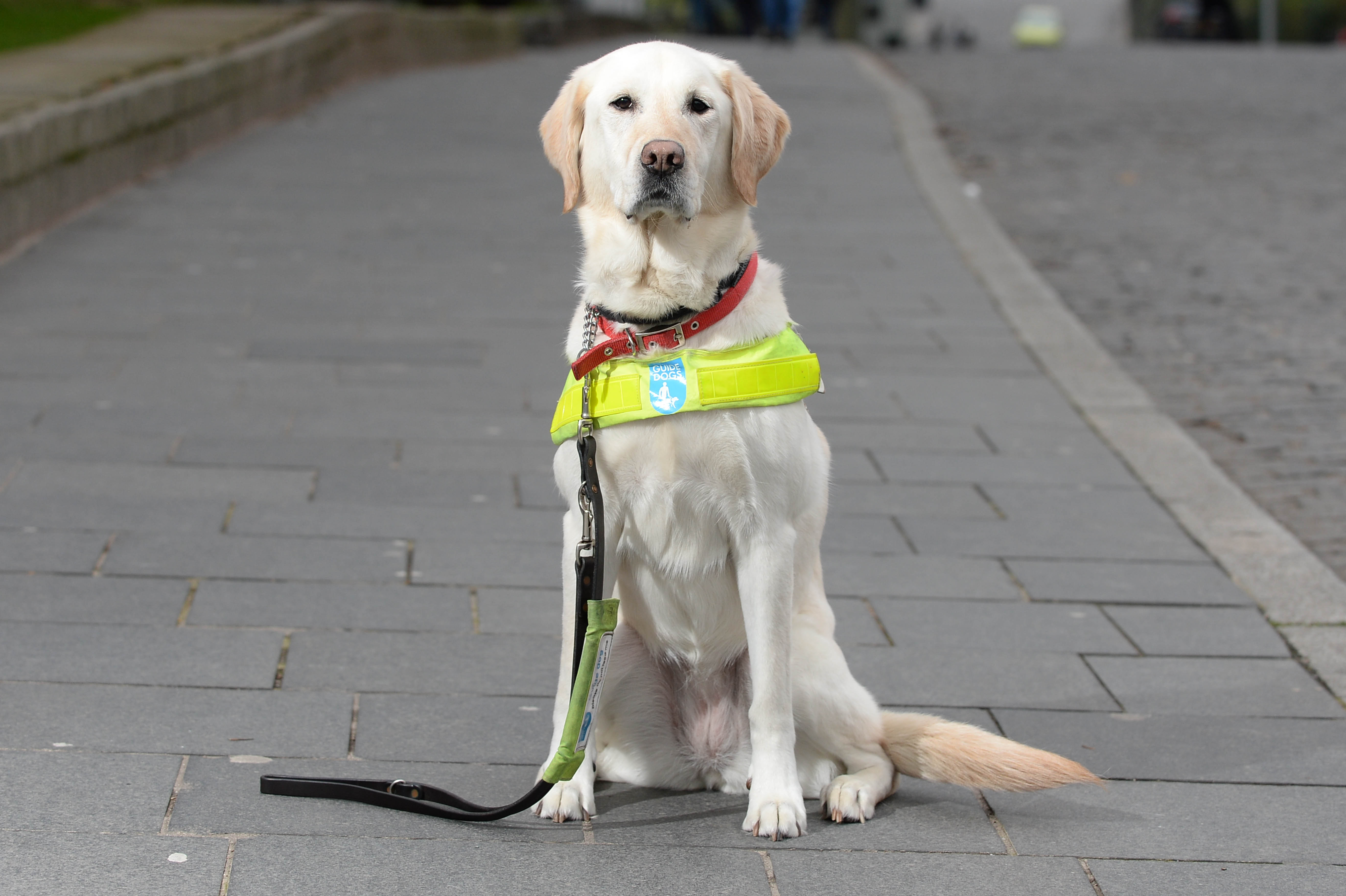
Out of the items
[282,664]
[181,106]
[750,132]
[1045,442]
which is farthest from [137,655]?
[181,106]

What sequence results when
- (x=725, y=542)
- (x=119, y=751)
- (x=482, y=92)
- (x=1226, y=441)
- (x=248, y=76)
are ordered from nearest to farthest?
(x=725, y=542), (x=119, y=751), (x=1226, y=441), (x=248, y=76), (x=482, y=92)

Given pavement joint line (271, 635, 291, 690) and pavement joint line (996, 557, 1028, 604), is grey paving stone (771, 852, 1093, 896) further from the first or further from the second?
pavement joint line (996, 557, 1028, 604)

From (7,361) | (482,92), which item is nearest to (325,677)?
(7,361)

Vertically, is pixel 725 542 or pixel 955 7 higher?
pixel 725 542

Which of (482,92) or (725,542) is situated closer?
(725,542)

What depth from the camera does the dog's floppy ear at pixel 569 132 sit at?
3090 millimetres

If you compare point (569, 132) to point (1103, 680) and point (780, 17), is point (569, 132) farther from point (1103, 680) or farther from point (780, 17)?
point (780, 17)

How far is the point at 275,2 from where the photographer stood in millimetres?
20266

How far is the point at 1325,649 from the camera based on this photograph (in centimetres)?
432

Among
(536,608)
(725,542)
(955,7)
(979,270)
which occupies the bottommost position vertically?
(955,7)

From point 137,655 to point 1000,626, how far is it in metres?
2.42

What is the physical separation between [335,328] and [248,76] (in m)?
6.64

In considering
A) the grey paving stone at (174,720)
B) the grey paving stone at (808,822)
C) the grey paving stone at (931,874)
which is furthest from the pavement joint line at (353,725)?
the grey paving stone at (931,874)

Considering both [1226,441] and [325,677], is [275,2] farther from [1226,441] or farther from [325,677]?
[325,677]
